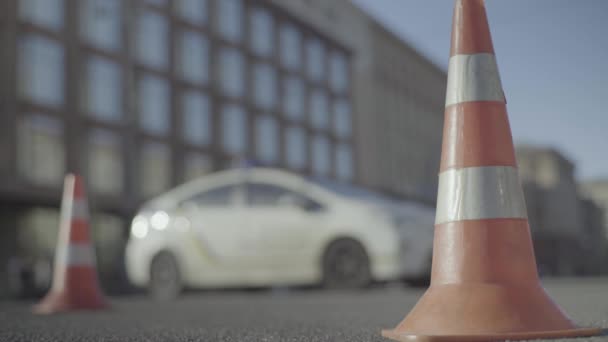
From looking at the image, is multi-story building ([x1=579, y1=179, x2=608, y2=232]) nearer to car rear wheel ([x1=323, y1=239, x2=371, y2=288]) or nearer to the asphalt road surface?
car rear wheel ([x1=323, y1=239, x2=371, y2=288])

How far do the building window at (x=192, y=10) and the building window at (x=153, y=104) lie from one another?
291 cm

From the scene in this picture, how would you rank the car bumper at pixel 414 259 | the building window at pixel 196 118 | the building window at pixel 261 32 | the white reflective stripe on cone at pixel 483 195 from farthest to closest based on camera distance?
1. the building window at pixel 261 32
2. the building window at pixel 196 118
3. the car bumper at pixel 414 259
4. the white reflective stripe on cone at pixel 483 195

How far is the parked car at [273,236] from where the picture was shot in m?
9.16

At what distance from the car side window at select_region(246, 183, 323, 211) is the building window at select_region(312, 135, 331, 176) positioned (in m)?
25.5

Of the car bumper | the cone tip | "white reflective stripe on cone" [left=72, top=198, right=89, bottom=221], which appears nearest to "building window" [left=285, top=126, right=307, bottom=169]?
the car bumper

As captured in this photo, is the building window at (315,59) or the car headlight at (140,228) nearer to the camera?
the car headlight at (140,228)

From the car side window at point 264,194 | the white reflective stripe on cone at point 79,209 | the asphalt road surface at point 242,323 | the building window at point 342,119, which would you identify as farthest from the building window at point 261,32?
the asphalt road surface at point 242,323

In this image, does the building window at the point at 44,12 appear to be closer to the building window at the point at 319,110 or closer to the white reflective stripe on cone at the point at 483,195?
the building window at the point at 319,110

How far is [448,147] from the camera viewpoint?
352 centimetres

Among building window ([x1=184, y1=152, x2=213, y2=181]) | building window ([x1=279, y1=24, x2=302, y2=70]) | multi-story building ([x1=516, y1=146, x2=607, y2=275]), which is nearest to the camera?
building window ([x1=184, y1=152, x2=213, y2=181])

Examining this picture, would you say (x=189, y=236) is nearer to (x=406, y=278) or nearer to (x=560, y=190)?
(x=406, y=278)

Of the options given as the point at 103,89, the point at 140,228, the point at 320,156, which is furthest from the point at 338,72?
the point at 140,228

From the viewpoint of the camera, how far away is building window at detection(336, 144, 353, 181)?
3769 cm

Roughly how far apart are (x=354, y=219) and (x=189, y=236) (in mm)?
2217
